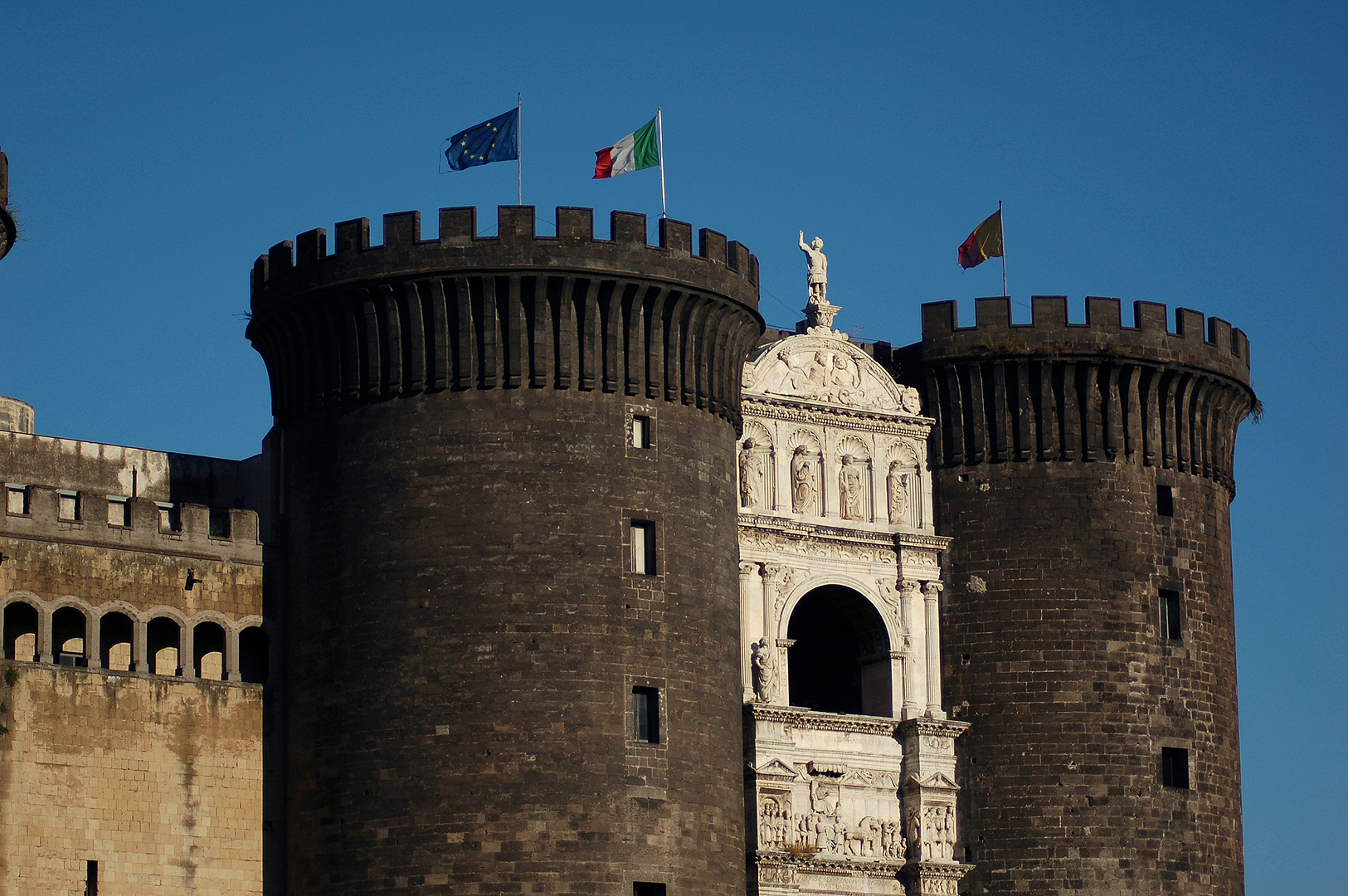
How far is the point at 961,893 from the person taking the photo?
222ft

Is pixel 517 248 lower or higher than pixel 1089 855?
higher

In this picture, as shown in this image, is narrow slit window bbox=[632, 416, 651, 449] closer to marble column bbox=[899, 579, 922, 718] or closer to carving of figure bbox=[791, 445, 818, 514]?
carving of figure bbox=[791, 445, 818, 514]

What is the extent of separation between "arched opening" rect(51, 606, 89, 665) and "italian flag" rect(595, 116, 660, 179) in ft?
52.9

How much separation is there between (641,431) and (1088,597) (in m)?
13.0

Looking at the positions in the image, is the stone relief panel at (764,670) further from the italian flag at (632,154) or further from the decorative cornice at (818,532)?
the italian flag at (632,154)

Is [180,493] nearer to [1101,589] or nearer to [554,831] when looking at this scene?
[554,831]

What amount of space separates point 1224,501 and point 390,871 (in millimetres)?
25417

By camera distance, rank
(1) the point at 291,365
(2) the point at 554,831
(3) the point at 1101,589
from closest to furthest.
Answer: (2) the point at 554,831 < (1) the point at 291,365 < (3) the point at 1101,589

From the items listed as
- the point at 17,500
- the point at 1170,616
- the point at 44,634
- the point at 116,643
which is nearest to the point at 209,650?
the point at 116,643

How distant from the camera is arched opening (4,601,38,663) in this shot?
60656 millimetres

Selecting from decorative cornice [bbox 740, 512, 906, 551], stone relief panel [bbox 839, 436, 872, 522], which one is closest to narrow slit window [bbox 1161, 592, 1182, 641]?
decorative cornice [bbox 740, 512, 906, 551]

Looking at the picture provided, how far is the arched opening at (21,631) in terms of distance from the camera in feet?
199

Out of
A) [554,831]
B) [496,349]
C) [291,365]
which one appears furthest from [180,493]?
[554,831]

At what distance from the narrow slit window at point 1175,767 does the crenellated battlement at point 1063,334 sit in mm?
9810
